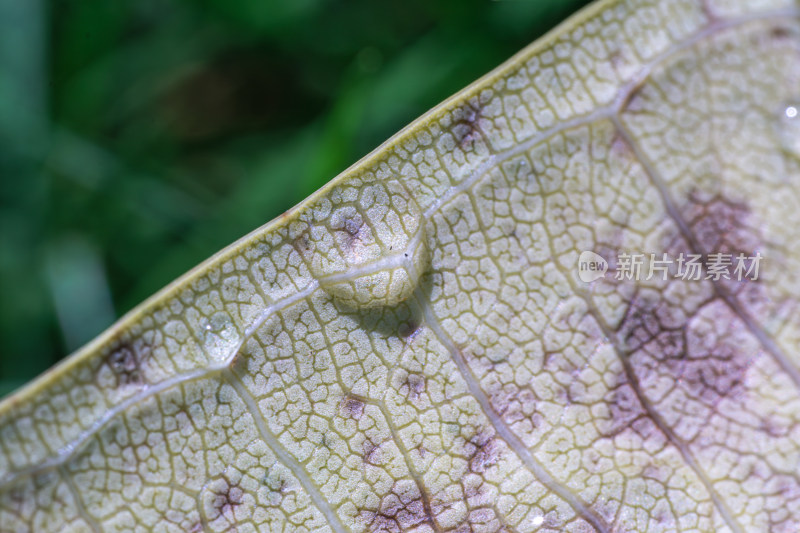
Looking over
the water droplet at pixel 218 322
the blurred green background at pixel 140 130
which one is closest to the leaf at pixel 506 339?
the water droplet at pixel 218 322

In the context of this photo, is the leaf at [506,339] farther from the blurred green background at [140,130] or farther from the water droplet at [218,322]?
the blurred green background at [140,130]

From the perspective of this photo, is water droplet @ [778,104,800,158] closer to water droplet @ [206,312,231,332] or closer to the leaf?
the leaf

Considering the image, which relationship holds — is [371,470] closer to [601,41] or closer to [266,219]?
[601,41]

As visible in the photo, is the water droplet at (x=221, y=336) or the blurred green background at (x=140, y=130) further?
the blurred green background at (x=140, y=130)

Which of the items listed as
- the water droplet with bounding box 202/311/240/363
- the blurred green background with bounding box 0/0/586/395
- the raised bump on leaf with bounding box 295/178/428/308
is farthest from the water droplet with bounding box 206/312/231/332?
the blurred green background with bounding box 0/0/586/395

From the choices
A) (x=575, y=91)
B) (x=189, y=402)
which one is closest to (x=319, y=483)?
(x=189, y=402)

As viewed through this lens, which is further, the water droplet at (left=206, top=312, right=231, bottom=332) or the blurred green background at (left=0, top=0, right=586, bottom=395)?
the blurred green background at (left=0, top=0, right=586, bottom=395)

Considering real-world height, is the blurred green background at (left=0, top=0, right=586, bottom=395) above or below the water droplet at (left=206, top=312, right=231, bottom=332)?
above

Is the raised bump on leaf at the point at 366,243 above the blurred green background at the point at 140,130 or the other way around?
the other way around
